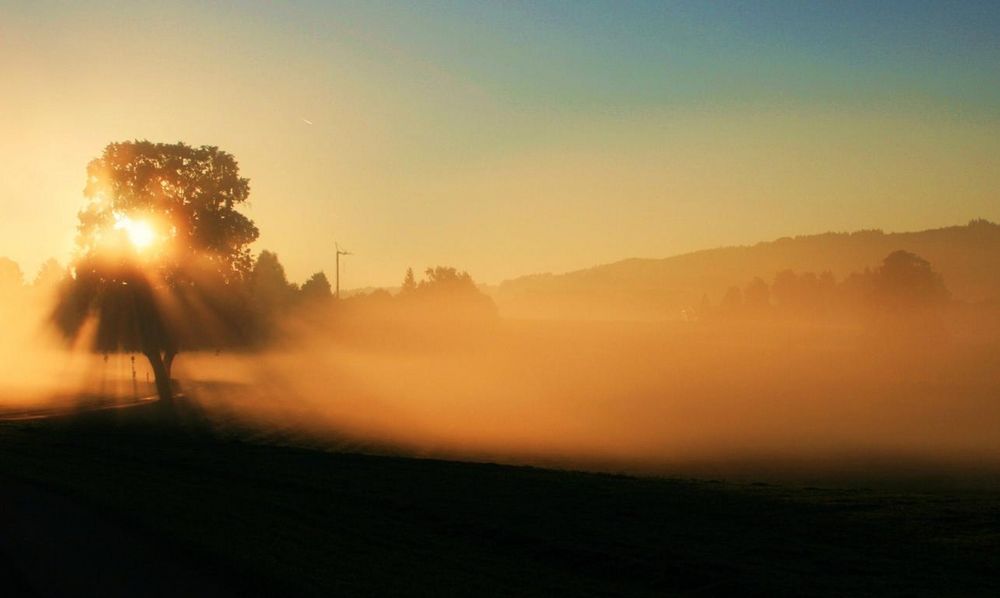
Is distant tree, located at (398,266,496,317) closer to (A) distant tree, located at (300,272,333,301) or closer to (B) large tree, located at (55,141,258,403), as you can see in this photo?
(A) distant tree, located at (300,272,333,301)

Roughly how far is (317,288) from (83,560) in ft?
433

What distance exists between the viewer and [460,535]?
17.8m

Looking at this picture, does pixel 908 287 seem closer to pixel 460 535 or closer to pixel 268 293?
pixel 268 293

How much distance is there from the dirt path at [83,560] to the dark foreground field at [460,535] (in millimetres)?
49

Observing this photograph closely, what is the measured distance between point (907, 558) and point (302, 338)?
101m

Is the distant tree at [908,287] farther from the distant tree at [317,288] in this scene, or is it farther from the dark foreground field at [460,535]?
the dark foreground field at [460,535]

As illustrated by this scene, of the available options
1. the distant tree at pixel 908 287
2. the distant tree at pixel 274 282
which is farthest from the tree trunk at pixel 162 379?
the distant tree at pixel 908 287

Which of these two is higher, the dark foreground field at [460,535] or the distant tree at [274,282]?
the distant tree at [274,282]

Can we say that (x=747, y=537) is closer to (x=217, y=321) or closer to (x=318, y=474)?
(x=318, y=474)

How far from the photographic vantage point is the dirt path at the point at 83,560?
12227 mm

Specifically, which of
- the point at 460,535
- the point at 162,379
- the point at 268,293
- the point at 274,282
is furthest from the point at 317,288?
the point at 460,535

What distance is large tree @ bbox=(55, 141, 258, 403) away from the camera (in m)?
59.7

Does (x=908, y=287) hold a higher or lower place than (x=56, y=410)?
higher

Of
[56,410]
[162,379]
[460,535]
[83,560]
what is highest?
[83,560]
